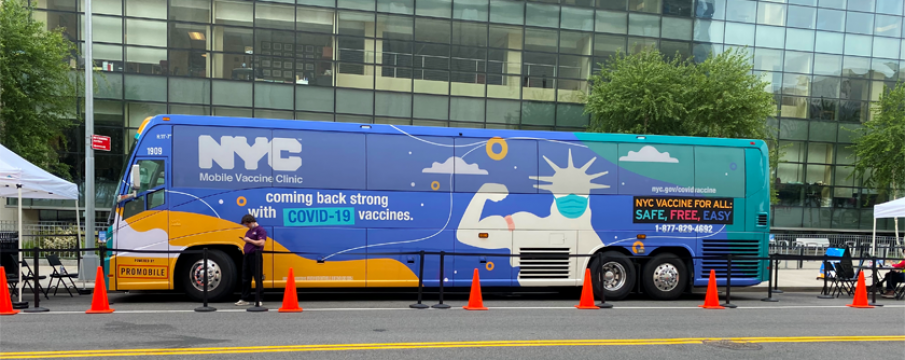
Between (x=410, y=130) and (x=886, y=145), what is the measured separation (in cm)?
2697

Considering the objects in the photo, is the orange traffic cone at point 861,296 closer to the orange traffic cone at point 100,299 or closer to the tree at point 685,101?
the tree at point 685,101

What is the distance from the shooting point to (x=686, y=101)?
23.2 m

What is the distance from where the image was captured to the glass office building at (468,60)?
25031 mm

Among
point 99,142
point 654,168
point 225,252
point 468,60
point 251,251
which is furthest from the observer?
point 468,60

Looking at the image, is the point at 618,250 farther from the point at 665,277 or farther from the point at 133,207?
the point at 133,207

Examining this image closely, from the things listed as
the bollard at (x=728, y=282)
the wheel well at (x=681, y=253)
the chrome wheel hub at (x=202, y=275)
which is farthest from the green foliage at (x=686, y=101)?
the chrome wheel hub at (x=202, y=275)

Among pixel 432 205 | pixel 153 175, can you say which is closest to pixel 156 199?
pixel 153 175

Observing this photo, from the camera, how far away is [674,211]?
12195 millimetres

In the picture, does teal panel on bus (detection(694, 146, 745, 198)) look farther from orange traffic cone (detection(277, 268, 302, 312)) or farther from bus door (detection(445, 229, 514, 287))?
orange traffic cone (detection(277, 268, 302, 312))

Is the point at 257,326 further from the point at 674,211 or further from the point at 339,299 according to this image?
the point at 674,211

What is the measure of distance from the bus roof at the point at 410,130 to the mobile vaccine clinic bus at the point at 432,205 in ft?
0.09

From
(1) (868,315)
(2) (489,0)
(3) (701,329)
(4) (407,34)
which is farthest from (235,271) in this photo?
(2) (489,0)

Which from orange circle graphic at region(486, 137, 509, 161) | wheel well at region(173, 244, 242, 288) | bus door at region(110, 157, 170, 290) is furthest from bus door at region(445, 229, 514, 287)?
bus door at region(110, 157, 170, 290)

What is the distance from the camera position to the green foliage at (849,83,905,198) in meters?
28.5
